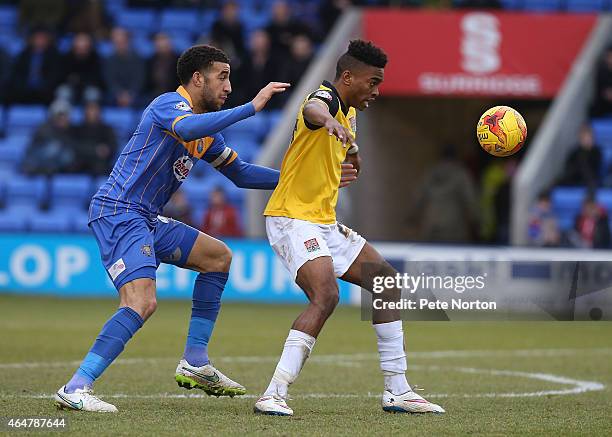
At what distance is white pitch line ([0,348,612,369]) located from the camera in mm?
10334

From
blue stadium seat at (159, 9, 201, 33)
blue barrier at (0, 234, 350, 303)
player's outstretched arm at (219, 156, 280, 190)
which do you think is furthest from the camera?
blue stadium seat at (159, 9, 201, 33)

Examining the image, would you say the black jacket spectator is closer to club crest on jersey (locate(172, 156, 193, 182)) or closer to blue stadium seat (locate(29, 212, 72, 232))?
blue stadium seat (locate(29, 212, 72, 232))

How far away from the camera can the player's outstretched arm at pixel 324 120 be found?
6.91 meters

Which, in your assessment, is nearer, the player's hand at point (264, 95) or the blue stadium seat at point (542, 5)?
the player's hand at point (264, 95)

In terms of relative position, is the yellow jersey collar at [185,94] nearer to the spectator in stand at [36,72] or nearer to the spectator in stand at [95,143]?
the spectator in stand at [95,143]

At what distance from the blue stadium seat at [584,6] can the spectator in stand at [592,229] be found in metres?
5.95

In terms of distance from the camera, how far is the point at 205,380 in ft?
26.5

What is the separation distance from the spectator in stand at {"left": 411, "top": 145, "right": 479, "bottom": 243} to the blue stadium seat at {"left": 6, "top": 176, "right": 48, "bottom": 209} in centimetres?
608

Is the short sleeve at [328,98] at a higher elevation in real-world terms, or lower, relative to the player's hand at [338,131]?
higher

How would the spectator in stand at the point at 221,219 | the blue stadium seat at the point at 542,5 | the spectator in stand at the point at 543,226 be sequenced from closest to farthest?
the spectator in stand at the point at 543,226 → the spectator in stand at the point at 221,219 → the blue stadium seat at the point at 542,5

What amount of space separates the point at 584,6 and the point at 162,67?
25.3ft

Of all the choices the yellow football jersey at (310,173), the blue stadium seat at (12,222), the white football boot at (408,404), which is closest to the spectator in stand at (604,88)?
the blue stadium seat at (12,222)

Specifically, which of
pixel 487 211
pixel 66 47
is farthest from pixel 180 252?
pixel 66 47

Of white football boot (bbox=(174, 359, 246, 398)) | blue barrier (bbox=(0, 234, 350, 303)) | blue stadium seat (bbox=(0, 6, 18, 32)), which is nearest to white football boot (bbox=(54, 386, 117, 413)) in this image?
white football boot (bbox=(174, 359, 246, 398))
